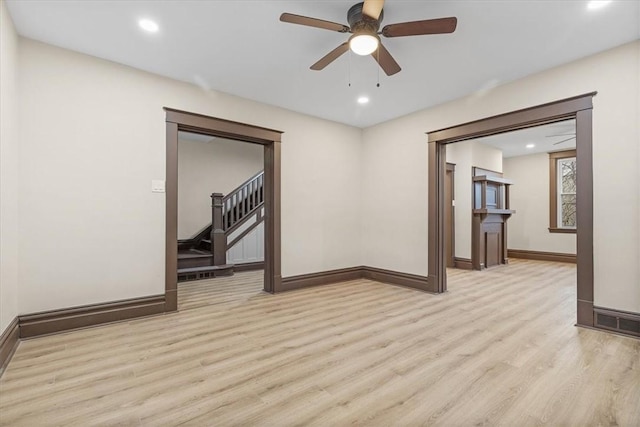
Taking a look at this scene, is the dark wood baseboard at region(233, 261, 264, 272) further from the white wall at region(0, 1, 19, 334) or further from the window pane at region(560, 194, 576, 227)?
the window pane at region(560, 194, 576, 227)

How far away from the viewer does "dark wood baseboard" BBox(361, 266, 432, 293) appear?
4.53 meters

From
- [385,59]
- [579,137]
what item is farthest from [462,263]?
[385,59]

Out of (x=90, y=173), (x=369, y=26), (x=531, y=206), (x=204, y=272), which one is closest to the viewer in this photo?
(x=369, y=26)

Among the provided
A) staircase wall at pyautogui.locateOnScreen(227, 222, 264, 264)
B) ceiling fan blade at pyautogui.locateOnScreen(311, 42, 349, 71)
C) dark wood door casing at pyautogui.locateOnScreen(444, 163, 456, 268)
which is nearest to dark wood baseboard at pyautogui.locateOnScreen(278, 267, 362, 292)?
staircase wall at pyautogui.locateOnScreen(227, 222, 264, 264)

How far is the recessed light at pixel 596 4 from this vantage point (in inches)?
90.0

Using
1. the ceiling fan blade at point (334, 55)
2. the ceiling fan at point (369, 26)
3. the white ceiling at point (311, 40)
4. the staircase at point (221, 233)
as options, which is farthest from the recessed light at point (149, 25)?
the staircase at point (221, 233)

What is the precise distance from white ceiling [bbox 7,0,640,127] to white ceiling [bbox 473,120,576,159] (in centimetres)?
287

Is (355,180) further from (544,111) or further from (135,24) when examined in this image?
(135,24)

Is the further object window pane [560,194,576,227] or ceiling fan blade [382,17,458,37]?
window pane [560,194,576,227]

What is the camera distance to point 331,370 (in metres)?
2.18

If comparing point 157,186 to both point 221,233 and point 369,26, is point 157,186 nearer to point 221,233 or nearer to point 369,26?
point 221,233

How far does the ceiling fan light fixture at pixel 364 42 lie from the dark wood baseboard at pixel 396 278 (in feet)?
10.8

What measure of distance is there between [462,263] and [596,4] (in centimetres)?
495

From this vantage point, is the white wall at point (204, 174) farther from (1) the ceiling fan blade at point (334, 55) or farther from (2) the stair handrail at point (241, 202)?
(1) the ceiling fan blade at point (334, 55)
